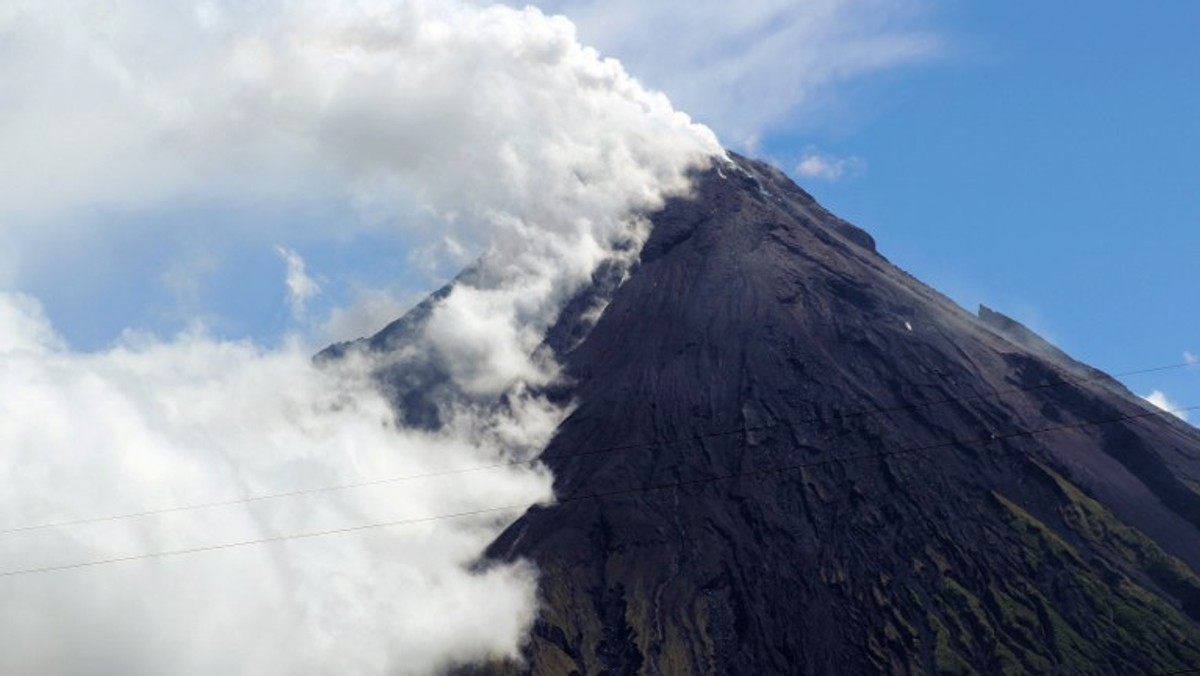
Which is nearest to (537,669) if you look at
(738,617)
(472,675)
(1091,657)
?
(472,675)

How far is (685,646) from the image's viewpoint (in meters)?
195

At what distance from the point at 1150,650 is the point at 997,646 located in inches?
828

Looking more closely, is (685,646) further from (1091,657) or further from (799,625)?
(1091,657)

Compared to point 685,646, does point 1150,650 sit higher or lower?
lower

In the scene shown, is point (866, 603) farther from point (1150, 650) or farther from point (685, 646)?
point (1150, 650)

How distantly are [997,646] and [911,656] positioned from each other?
44.4ft

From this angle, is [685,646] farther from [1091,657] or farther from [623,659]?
[1091,657]

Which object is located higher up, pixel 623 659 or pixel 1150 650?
pixel 623 659

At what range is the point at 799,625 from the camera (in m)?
196

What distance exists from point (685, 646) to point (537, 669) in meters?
21.0

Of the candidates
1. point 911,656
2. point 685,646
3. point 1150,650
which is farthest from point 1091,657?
point 685,646

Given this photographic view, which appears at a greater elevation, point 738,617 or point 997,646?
point 738,617

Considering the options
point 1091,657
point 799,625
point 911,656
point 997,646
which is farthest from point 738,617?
point 1091,657

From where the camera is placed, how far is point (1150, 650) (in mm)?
196500
